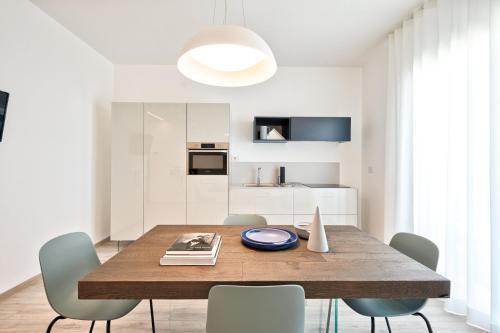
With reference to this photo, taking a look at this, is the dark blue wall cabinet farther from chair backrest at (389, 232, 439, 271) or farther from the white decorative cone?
the white decorative cone

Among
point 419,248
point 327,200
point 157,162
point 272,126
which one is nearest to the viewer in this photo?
point 419,248

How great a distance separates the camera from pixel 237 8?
2.35 m

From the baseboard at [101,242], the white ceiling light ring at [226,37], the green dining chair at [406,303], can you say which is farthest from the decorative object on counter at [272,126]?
the baseboard at [101,242]

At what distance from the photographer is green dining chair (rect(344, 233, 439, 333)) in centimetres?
125

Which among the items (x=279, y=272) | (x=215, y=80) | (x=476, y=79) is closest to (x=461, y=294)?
(x=476, y=79)

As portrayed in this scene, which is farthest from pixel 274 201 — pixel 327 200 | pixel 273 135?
pixel 273 135

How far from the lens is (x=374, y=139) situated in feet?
11.1

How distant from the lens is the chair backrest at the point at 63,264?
1.22 metres

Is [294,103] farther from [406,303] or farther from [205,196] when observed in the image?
[406,303]

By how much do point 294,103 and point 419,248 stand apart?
287 centimetres

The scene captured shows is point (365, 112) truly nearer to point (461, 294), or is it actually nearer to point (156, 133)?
point (461, 294)

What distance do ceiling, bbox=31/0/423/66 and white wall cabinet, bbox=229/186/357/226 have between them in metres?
1.92

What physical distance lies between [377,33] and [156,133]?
3017 mm

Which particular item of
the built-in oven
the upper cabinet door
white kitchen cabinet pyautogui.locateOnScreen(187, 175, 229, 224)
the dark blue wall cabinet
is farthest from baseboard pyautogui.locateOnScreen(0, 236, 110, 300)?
the dark blue wall cabinet
